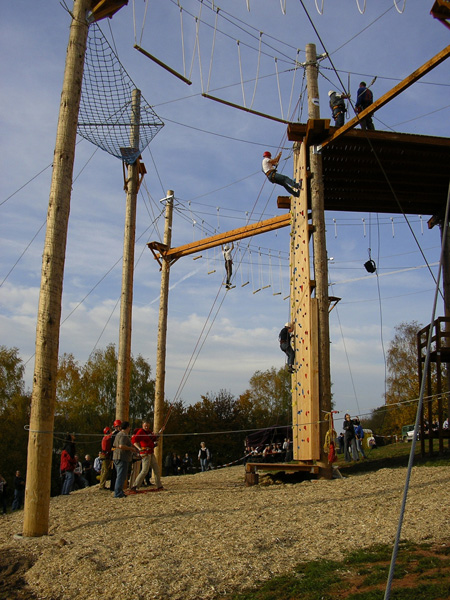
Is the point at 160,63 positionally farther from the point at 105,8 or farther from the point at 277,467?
the point at 277,467

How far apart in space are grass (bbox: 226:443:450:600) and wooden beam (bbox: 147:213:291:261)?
9.41m

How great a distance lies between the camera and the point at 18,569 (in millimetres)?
5609

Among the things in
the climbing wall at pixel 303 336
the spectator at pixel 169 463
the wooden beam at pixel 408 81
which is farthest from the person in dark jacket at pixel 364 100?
the spectator at pixel 169 463

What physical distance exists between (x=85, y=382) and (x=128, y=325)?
3261cm

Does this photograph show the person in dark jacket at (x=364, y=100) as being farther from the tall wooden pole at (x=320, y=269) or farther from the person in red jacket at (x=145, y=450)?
the person in red jacket at (x=145, y=450)

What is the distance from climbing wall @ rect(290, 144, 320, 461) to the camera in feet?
36.5

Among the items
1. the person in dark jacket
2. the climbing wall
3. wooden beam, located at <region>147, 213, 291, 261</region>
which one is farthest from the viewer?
wooden beam, located at <region>147, 213, 291, 261</region>

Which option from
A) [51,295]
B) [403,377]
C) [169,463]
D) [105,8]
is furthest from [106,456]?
[403,377]

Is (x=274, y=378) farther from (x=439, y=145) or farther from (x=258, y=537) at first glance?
(x=258, y=537)

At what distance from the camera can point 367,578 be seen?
4.77 metres

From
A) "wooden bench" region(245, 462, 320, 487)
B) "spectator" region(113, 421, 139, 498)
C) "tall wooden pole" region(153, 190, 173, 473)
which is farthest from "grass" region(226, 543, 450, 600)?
"tall wooden pole" region(153, 190, 173, 473)

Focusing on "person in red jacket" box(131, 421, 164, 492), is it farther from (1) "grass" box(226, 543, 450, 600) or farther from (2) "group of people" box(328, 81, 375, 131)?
(2) "group of people" box(328, 81, 375, 131)

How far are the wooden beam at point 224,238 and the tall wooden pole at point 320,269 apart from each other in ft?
4.48

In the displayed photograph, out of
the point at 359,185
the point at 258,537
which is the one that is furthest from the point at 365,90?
the point at 258,537
